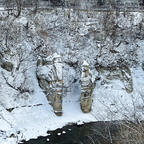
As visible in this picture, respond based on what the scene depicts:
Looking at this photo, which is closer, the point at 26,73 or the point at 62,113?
the point at 62,113

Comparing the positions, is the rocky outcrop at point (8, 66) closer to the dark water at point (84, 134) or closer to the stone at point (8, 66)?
the stone at point (8, 66)

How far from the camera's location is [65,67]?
2094 centimetres

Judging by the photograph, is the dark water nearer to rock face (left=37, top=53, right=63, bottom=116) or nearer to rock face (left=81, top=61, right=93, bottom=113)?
rock face (left=81, top=61, right=93, bottom=113)

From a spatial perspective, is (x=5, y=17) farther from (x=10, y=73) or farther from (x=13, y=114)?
(x=13, y=114)

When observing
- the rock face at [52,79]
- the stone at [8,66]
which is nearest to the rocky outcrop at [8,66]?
the stone at [8,66]

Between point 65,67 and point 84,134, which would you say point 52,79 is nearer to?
point 65,67

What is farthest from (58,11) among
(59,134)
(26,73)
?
(59,134)

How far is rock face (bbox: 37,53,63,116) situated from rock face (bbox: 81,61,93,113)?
1.75 metres

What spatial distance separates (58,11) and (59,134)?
16.1 m

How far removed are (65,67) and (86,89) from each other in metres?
3.73

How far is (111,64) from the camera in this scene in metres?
21.8

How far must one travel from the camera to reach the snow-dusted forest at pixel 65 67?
17.5 meters

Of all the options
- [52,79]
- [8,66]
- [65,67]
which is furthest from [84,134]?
[8,66]

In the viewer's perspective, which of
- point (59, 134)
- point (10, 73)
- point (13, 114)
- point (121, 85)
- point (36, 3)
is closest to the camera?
point (59, 134)
